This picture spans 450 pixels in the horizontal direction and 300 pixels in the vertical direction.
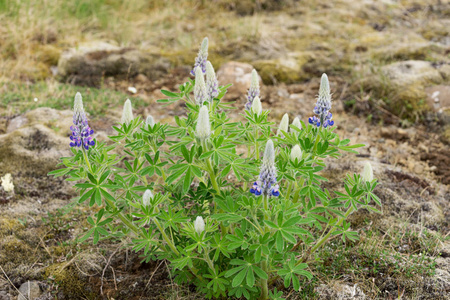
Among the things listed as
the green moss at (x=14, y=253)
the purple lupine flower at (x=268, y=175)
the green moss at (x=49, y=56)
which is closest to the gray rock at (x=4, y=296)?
the green moss at (x=14, y=253)

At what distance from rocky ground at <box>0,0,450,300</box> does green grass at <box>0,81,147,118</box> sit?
0.03 metres

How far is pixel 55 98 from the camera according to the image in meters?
5.44

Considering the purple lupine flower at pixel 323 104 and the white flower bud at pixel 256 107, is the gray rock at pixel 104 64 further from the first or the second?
the purple lupine flower at pixel 323 104

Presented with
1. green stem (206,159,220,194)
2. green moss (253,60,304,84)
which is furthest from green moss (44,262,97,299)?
green moss (253,60,304,84)

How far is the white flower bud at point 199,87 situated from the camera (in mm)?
2346

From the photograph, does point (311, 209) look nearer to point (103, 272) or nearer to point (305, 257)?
point (305, 257)

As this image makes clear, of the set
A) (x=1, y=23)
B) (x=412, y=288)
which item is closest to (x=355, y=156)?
(x=412, y=288)

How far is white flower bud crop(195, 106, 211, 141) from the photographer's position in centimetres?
205

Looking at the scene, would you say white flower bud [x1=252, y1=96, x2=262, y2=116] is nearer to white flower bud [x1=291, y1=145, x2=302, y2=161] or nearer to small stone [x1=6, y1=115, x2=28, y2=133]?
white flower bud [x1=291, y1=145, x2=302, y2=161]

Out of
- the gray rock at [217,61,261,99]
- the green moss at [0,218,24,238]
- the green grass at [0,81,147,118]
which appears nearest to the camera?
the green moss at [0,218,24,238]

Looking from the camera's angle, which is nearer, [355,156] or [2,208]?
Result: [2,208]

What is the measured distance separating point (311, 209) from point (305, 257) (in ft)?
1.35

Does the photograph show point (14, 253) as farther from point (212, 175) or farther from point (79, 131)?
point (212, 175)

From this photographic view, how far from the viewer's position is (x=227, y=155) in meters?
2.21
